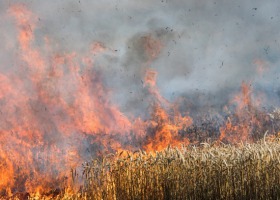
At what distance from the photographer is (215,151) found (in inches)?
332

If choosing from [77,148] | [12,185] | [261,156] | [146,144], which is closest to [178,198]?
[261,156]

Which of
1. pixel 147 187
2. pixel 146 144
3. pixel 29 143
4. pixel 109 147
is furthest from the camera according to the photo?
pixel 146 144

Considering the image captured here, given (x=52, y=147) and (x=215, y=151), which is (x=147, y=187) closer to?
(x=215, y=151)

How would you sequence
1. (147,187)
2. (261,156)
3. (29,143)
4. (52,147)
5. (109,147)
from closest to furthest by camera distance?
1. (261,156)
2. (147,187)
3. (29,143)
4. (52,147)
5. (109,147)

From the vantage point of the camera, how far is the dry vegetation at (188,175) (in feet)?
25.3

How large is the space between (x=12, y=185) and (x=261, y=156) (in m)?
15.0

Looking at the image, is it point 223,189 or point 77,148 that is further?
point 77,148

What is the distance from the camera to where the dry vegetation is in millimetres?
7711

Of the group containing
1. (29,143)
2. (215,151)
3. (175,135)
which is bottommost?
(215,151)

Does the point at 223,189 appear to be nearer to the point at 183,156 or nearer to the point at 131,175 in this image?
the point at 183,156

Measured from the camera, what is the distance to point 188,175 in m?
8.05

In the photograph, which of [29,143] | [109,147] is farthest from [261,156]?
[109,147]

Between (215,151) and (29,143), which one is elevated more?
(29,143)

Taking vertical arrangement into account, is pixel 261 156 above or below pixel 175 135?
below
